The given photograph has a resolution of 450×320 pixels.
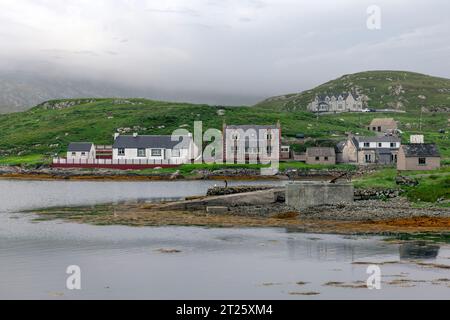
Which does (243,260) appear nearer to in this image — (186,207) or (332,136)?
(186,207)

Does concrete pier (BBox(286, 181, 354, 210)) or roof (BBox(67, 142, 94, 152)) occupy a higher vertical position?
roof (BBox(67, 142, 94, 152))

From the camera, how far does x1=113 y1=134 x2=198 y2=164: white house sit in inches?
5792

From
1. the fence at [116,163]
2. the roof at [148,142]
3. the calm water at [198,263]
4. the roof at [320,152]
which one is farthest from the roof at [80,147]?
the calm water at [198,263]

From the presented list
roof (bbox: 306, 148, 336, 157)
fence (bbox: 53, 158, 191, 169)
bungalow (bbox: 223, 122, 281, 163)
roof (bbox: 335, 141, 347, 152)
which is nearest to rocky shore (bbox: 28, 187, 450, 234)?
fence (bbox: 53, 158, 191, 169)

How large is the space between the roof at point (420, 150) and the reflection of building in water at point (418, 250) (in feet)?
178

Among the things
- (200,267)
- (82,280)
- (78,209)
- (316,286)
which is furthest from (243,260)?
(78,209)

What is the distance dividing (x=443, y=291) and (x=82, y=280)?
64.1 ft

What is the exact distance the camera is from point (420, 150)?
10012 centimetres

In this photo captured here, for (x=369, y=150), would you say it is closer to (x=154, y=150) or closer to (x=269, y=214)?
(x=154, y=150)

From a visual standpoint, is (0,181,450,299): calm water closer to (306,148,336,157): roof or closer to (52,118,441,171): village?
(52,118,441,171): village

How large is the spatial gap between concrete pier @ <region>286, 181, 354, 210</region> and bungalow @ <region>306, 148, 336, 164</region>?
76381 millimetres

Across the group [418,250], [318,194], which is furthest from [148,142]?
[418,250]

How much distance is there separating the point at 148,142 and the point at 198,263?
110m

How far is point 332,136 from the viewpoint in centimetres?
17588
